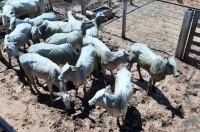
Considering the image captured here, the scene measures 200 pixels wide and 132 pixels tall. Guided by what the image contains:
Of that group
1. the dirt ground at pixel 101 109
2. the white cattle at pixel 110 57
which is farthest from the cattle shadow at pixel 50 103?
the white cattle at pixel 110 57

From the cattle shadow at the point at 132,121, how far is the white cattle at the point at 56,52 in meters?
2.28

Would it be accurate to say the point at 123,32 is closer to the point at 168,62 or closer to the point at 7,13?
the point at 168,62

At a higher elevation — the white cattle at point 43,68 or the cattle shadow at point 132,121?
the white cattle at point 43,68

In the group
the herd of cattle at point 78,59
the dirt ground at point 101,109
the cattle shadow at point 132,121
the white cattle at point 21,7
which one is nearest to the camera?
the herd of cattle at point 78,59

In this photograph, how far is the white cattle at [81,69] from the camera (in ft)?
20.7

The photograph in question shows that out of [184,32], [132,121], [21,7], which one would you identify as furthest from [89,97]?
[21,7]

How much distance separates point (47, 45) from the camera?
24.2 ft

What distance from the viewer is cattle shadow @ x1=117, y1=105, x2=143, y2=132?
6.11 m

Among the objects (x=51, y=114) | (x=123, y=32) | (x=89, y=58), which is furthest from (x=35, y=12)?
(x=51, y=114)

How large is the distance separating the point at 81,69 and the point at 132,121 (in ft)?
5.99

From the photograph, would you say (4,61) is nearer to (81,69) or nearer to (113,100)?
(81,69)

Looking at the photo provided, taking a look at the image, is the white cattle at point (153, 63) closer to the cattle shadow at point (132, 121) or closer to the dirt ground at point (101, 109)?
the dirt ground at point (101, 109)

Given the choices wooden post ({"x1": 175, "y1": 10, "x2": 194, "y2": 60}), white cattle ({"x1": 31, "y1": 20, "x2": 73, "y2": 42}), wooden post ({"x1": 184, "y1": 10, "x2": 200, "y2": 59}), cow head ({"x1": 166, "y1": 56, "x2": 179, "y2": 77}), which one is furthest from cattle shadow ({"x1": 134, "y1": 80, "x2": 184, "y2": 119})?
white cattle ({"x1": 31, "y1": 20, "x2": 73, "y2": 42})

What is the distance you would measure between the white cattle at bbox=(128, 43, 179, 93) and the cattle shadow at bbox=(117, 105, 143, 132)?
0.85m
